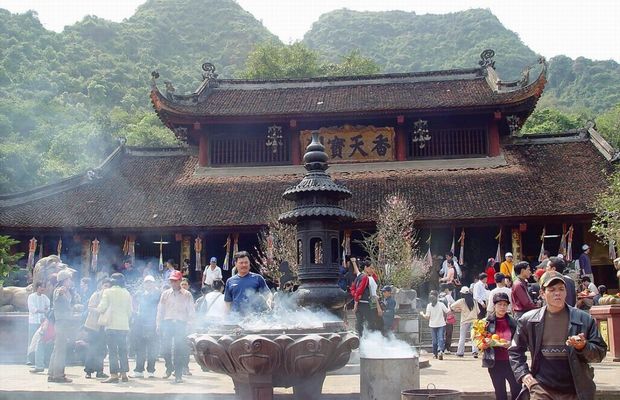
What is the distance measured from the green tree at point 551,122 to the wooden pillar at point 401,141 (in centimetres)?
2992

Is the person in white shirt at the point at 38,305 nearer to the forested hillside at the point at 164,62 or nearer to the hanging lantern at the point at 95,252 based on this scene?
the hanging lantern at the point at 95,252

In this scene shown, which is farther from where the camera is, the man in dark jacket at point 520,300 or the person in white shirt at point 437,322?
the person in white shirt at point 437,322

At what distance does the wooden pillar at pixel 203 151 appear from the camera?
22703 mm

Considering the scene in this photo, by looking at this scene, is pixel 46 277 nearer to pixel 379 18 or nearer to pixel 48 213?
pixel 48 213

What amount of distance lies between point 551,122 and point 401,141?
32.2 meters

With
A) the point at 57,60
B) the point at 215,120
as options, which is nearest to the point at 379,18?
the point at 57,60

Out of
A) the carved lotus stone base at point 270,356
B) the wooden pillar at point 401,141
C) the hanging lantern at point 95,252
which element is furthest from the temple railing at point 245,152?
the carved lotus stone base at point 270,356

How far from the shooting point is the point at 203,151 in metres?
22.8

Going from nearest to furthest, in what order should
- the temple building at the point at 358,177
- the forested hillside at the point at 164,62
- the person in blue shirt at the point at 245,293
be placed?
the person in blue shirt at the point at 245,293
the temple building at the point at 358,177
the forested hillside at the point at 164,62

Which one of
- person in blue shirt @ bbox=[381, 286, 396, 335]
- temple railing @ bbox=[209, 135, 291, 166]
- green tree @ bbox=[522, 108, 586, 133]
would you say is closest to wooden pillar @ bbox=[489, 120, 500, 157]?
temple railing @ bbox=[209, 135, 291, 166]

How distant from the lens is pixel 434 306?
12055 mm

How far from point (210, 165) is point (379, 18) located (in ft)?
275

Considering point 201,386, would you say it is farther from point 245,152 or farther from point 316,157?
point 245,152

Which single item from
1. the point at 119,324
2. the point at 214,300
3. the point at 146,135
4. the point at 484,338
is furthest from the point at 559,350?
the point at 146,135
